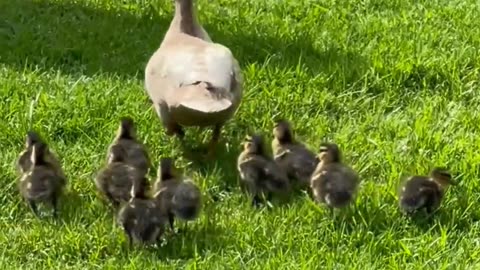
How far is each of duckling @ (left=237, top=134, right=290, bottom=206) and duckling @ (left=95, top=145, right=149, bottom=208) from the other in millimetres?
468

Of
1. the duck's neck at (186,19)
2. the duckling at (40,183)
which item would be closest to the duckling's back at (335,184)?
the duckling at (40,183)

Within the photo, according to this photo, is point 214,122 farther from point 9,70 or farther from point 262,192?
point 9,70

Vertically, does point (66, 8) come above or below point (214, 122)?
below

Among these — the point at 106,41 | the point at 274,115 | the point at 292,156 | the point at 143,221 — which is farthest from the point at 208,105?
the point at 106,41

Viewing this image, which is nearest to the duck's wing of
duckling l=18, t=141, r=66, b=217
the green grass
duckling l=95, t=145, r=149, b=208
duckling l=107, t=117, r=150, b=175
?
duckling l=107, t=117, r=150, b=175

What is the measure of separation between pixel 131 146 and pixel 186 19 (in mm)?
1172

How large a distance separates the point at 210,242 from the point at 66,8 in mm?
3256

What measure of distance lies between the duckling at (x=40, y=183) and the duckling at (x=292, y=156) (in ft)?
3.29

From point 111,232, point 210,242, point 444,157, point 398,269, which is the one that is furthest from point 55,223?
point 444,157

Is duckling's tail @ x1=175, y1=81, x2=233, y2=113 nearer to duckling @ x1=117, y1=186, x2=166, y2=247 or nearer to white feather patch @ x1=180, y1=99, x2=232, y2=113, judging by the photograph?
white feather patch @ x1=180, y1=99, x2=232, y2=113

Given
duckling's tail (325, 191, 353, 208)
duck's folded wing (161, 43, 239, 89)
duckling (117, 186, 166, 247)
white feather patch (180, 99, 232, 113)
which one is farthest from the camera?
duck's folded wing (161, 43, 239, 89)

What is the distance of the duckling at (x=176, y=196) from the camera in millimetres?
4754

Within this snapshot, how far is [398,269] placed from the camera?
4562mm

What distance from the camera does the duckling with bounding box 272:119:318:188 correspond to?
5.21m
